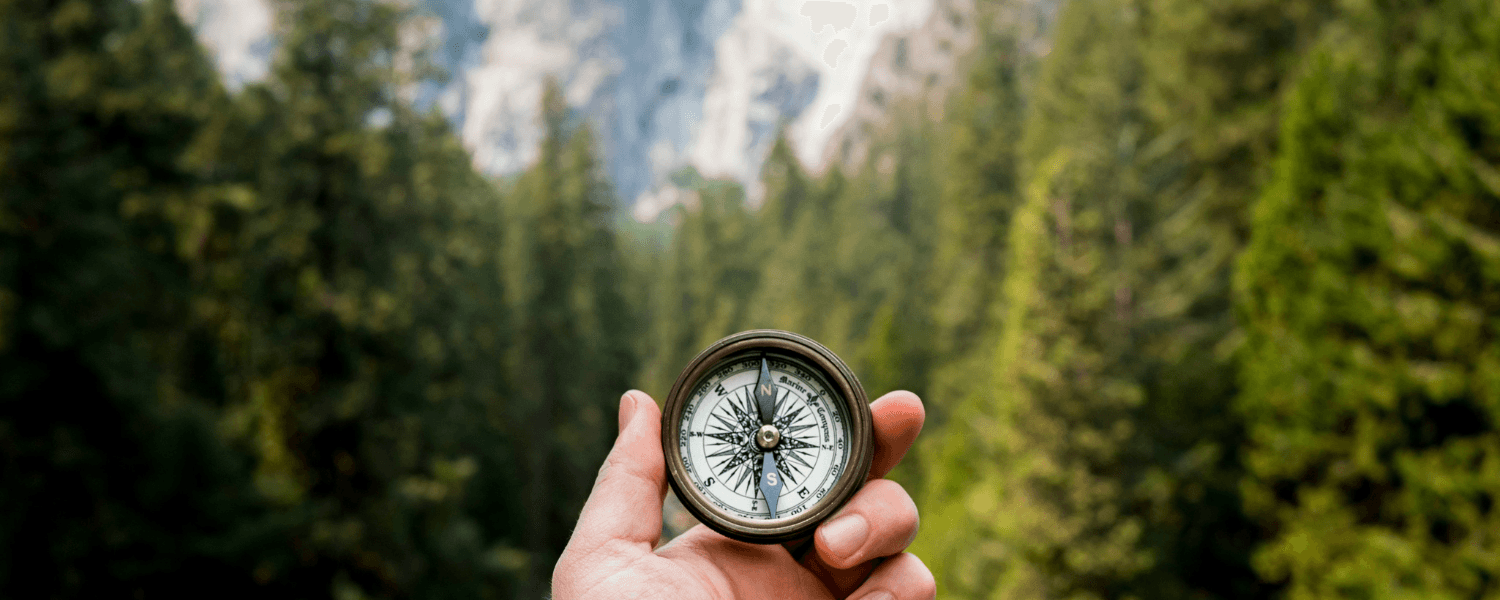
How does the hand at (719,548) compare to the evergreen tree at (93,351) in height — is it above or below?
below

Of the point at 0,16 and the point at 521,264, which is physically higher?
the point at 521,264

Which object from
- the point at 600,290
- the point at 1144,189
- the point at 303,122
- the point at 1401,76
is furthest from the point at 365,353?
the point at 600,290

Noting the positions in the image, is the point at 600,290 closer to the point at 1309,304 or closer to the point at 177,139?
the point at 177,139

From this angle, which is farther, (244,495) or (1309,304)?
(244,495)

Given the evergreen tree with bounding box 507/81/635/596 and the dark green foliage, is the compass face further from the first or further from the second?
the evergreen tree with bounding box 507/81/635/596

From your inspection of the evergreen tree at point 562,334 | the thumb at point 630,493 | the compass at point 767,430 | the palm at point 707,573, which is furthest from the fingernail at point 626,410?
the evergreen tree at point 562,334

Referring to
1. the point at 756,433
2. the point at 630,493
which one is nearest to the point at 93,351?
the point at 630,493

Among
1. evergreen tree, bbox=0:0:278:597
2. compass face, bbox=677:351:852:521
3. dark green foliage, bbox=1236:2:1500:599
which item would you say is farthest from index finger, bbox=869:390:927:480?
evergreen tree, bbox=0:0:278:597

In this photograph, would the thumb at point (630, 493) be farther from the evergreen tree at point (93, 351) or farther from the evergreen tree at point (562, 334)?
the evergreen tree at point (562, 334)
